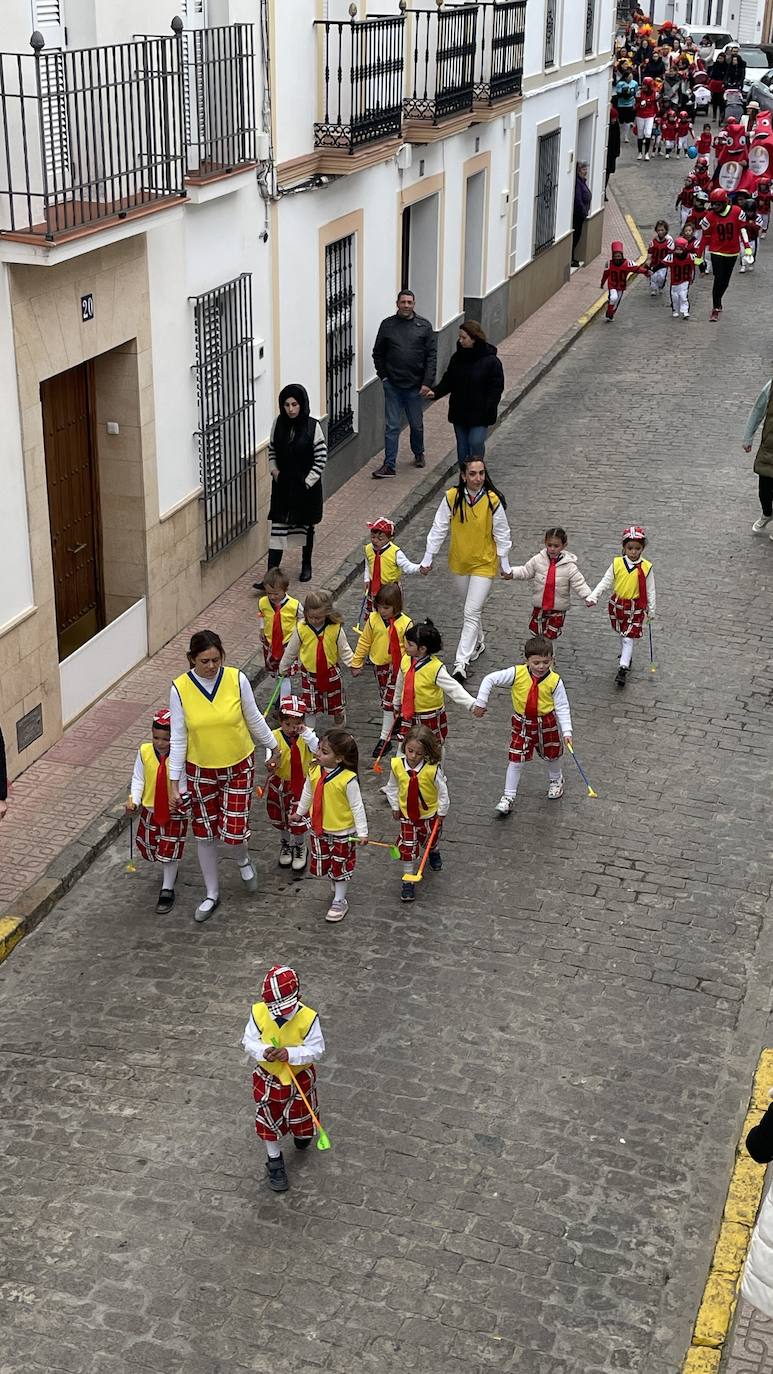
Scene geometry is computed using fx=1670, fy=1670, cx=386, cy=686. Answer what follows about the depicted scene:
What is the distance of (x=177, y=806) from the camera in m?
8.63

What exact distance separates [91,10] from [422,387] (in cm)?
586

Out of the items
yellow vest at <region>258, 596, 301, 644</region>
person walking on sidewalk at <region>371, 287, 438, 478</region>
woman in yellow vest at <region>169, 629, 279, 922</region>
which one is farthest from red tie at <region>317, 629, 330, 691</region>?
person walking on sidewalk at <region>371, 287, 438, 478</region>

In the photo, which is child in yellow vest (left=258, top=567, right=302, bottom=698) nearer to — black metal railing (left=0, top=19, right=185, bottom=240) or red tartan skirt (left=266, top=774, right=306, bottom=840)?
red tartan skirt (left=266, top=774, right=306, bottom=840)

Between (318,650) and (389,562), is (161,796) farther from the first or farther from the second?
(389,562)

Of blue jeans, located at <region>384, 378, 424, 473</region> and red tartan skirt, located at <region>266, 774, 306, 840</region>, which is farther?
blue jeans, located at <region>384, 378, 424, 473</region>

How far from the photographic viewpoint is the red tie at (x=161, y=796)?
8773 millimetres

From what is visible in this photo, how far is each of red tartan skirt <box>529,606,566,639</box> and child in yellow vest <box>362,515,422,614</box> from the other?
0.91 m

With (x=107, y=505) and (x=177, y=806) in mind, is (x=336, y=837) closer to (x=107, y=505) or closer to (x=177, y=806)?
(x=177, y=806)

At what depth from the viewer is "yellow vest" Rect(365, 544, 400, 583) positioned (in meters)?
11.3

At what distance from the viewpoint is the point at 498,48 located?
20.0 meters

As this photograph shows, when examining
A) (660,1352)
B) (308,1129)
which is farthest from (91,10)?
(660,1352)

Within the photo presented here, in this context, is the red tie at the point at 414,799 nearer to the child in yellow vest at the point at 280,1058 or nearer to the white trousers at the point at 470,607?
the child in yellow vest at the point at 280,1058

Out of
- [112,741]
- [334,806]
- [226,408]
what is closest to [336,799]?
[334,806]

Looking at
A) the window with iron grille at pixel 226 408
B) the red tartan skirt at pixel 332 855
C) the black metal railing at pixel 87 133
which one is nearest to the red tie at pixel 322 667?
the red tartan skirt at pixel 332 855
